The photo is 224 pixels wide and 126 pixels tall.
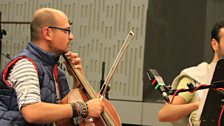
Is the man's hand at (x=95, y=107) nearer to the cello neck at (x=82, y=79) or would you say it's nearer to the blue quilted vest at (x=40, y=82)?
the cello neck at (x=82, y=79)

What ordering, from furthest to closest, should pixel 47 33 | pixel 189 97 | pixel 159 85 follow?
pixel 189 97 < pixel 47 33 < pixel 159 85

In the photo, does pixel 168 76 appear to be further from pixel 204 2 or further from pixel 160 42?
pixel 204 2

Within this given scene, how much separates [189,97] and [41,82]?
91 centimetres

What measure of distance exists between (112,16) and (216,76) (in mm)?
2766

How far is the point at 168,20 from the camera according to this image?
12.6 feet

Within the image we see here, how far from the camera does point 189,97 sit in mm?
2279

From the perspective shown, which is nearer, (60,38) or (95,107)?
(95,107)

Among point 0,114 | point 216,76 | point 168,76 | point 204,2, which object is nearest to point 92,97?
point 0,114

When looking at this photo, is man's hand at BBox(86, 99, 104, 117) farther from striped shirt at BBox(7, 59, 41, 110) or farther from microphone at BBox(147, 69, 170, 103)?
microphone at BBox(147, 69, 170, 103)

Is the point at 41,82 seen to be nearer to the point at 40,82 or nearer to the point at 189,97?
the point at 40,82

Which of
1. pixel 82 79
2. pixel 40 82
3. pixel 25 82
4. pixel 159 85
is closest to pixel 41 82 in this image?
pixel 40 82

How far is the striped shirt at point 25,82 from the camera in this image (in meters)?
1.72

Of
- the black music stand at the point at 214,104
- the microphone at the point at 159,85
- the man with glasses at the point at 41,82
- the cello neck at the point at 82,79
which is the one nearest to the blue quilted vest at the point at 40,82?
the man with glasses at the point at 41,82

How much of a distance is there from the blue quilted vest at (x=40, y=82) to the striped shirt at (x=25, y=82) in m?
0.03
